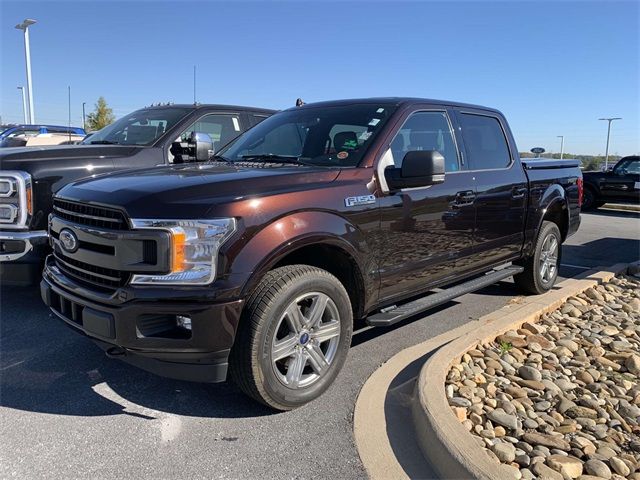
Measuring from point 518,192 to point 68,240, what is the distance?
13.5ft

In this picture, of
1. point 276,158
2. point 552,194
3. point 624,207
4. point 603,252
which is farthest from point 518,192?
point 624,207

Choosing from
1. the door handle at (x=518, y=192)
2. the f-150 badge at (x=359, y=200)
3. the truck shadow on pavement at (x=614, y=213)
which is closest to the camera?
the f-150 badge at (x=359, y=200)

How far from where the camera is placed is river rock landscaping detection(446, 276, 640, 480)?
2.69m

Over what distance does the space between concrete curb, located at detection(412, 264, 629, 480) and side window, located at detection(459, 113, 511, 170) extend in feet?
4.74

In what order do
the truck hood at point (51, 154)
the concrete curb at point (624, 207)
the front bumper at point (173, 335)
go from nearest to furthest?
1. the front bumper at point (173, 335)
2. the truck hood at point (51, 154)
3. the concrete curb at point (624, 207)

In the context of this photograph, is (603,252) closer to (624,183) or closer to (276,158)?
(276,158)

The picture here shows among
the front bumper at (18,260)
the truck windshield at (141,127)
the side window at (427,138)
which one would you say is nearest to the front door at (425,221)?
the side window at (427,138)

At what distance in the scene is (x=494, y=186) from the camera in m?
4.89

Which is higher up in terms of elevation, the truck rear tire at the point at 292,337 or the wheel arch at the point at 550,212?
the wheel arch at the point at 550,212

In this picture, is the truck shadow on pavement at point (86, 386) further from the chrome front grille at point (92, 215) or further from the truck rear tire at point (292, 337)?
the chrome front grille at point (92, 215)

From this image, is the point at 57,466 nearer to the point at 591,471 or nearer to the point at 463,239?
the point at 591,471

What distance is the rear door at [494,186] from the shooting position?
4.78m

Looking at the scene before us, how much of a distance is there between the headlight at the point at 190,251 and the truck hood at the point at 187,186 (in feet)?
0.18

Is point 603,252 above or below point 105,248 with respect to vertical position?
below
